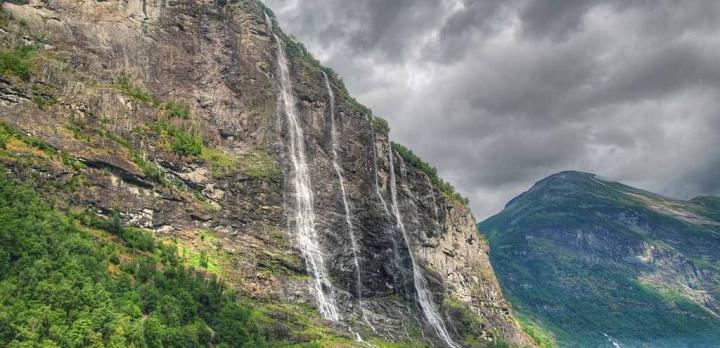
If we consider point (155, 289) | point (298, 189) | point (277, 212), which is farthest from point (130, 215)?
point (298, 189)

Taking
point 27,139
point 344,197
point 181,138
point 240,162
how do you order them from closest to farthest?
point 27,139 < point 181,138 < point 240,162 < point 344,197

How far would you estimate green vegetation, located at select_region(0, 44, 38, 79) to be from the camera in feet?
323

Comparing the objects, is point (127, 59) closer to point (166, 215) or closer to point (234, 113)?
point (234, 113)

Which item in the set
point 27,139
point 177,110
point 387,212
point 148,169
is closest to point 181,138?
point 177,110

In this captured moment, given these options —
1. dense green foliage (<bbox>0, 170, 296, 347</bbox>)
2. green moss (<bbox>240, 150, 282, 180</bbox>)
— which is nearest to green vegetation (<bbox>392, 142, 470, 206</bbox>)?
green moss (<bbox>240, 150, 282, 180</bbox>)

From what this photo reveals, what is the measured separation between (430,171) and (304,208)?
60526mm

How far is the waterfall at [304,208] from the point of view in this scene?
111 metres

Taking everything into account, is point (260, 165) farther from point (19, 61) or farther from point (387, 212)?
point (19, 61)

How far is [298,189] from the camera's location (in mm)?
125625

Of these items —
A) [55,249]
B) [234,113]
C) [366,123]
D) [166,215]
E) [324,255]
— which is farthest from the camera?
[366,123]

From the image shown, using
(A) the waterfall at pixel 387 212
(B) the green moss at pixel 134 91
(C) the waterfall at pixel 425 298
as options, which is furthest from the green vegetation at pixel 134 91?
(C) the waterfall at pixel 425 298

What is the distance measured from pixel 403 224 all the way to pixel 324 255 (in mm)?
31563

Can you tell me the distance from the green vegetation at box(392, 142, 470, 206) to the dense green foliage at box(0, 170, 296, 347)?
81.7 metres

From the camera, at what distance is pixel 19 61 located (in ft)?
329
